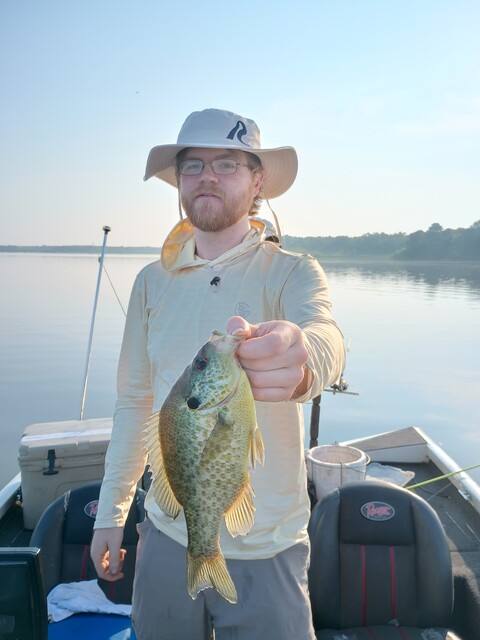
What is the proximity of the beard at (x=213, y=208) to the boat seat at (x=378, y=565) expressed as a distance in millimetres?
1924

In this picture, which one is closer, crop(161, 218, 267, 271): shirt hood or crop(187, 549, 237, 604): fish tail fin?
crop(187, 549, 237, 604): fish tail fin

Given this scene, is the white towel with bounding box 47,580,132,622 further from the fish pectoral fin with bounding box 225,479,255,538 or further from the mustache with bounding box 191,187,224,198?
the mustache with bounding box 191,187,224,198

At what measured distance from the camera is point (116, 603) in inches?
127

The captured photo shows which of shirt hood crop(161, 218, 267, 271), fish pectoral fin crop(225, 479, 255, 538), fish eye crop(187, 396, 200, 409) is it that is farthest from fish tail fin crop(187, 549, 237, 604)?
shirt hood crop(161, 218, 267, 271)

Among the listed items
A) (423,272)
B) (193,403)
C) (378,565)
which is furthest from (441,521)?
(423,272)

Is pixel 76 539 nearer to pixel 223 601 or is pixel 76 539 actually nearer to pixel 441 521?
pixel 223 601

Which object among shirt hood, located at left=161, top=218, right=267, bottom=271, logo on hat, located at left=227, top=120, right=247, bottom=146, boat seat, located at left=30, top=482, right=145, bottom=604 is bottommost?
boat seat, located at left=30, top=482, right=145, bottom=604

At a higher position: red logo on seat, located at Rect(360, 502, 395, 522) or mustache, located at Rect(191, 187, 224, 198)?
mustache, located at Rect(191, 187, 224, 198)

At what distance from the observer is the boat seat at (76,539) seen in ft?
10.7

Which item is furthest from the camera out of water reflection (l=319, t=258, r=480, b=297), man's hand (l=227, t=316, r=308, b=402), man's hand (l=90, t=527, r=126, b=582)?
water reflection (l=319, t=258, r=480, b=297)

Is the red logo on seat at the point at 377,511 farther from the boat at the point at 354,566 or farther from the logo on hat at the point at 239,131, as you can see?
the logo on hat at the point at 239,131

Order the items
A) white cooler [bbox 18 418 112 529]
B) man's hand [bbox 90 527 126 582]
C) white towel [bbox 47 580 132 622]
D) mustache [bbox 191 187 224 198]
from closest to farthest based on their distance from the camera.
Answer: mustache [bbox 191 187 224 198] → man's hand [bbox 90 527 126 582] → white towel [bbox 47 580 132 622] → white cooler [bbox 18 418 112 529]

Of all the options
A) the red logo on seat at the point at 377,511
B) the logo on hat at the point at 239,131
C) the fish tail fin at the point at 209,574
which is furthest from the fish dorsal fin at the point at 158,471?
the red logo on seat at the point at 377,511

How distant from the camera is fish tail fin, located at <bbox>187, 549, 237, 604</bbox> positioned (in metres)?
1.63
